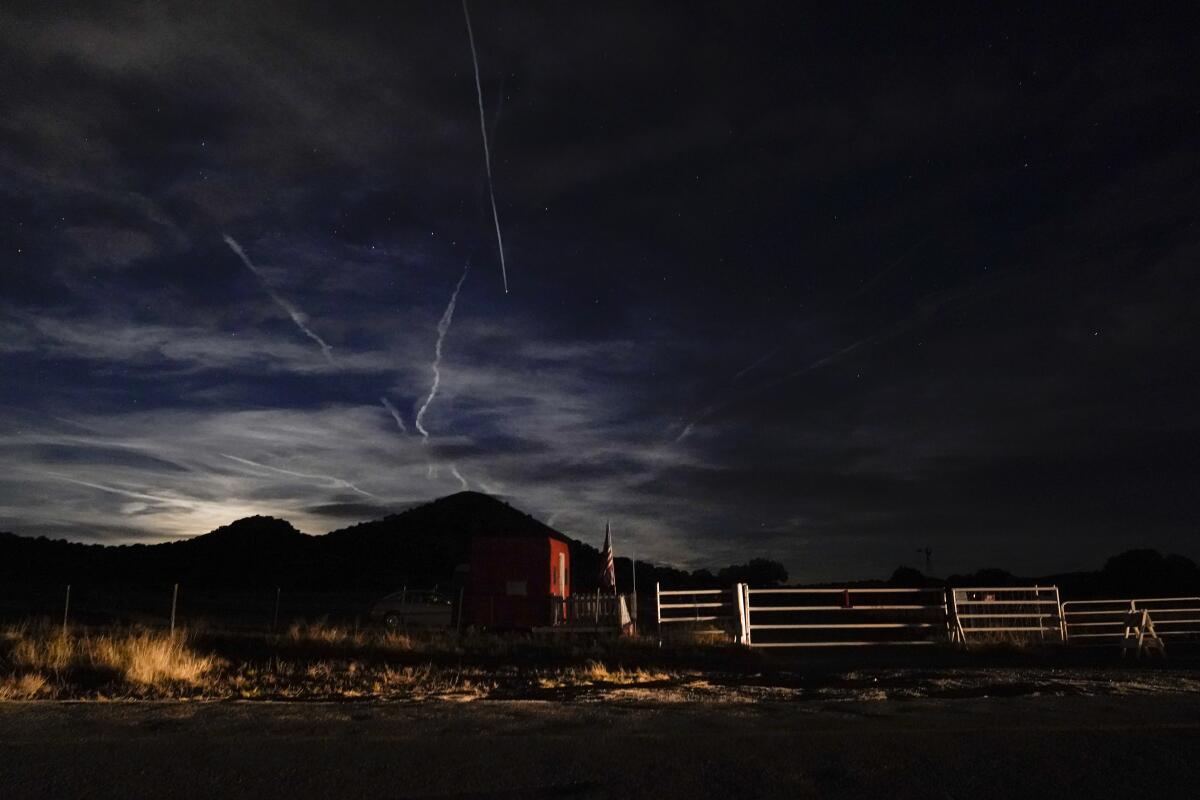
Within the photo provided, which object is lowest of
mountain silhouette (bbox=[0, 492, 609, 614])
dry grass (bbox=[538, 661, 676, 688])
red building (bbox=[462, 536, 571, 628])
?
dry grass (bbox=[538, 661, 676, 688])

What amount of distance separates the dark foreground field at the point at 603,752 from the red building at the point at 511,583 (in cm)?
2132

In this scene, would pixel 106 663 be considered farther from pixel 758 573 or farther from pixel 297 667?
pixel 758 573

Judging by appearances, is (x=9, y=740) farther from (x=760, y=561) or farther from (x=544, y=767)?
(x=760, y=561)

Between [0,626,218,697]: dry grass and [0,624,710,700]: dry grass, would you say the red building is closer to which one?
[0,624,710,700]: dry grass

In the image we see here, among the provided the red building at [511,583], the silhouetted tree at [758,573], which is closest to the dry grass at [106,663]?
the red building at [511,583]

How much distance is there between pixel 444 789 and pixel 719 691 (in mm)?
6586

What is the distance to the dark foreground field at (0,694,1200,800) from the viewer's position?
5.67 meters

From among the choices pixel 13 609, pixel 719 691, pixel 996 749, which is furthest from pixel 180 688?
pixel 13 609

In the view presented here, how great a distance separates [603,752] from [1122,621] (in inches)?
922

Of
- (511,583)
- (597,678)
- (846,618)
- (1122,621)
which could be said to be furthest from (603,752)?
(846,618)

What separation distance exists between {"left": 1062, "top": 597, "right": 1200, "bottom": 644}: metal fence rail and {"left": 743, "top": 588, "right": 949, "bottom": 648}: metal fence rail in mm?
3664

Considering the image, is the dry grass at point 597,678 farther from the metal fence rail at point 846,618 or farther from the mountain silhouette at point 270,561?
the mountain silhouette at point 270,561

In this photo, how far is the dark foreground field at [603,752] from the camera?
5.67 metres

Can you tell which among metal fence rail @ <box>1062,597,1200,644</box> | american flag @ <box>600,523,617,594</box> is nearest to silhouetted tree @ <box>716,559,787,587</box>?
metal fence rail @ <box>1062,597,1200,644</box>
